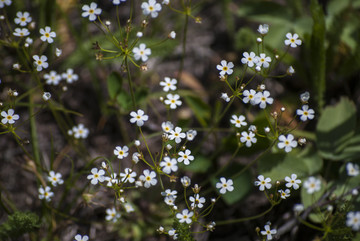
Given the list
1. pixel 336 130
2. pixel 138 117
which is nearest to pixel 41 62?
pixel 138 117

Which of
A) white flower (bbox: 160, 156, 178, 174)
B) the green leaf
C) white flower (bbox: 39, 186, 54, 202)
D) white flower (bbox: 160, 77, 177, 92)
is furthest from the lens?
the green leaf

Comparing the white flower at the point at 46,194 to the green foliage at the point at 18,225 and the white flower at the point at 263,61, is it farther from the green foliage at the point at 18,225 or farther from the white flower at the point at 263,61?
the white flower at the point at 263,61

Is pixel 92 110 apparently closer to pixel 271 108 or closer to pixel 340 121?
pixel 271 108

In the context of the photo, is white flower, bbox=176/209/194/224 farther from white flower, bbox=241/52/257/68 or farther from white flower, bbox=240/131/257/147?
white flower, bbox=241/52/257/68

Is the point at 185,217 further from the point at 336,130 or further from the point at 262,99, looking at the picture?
the point at 336,130

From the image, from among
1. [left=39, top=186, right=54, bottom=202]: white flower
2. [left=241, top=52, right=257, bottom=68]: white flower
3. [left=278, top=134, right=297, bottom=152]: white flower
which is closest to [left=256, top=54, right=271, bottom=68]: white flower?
[left=241, top=52, right=257, bottom=68]: white flower

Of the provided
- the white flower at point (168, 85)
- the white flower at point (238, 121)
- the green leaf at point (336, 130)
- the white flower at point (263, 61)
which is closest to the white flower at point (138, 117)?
the white flower at point (168, 85)

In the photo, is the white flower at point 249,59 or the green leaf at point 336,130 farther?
the green leaf at point 336,130
